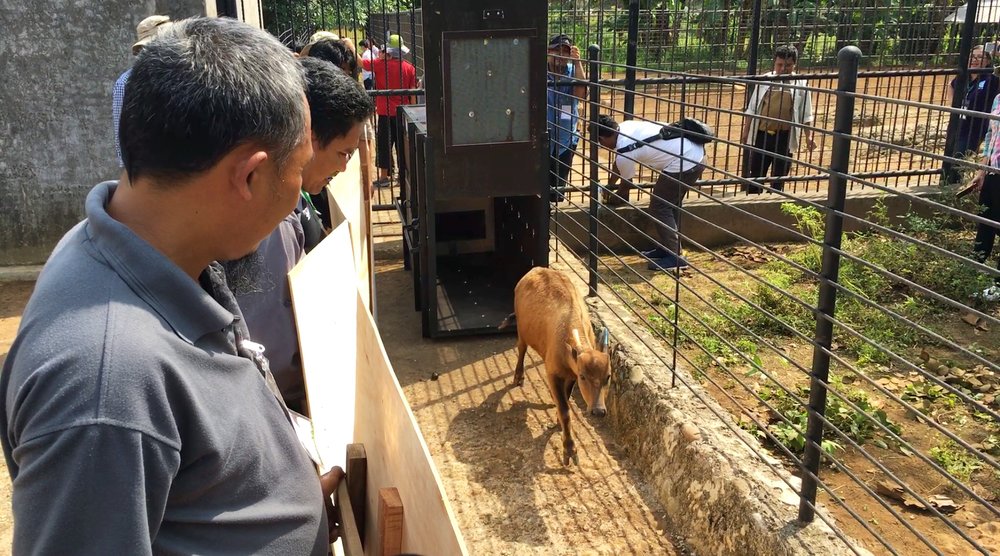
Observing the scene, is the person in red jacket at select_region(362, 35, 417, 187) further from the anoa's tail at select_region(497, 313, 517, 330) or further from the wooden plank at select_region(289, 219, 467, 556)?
the wooden plank at select_region(289, 219, 467, 556)

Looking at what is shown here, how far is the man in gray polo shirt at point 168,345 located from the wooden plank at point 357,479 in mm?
600

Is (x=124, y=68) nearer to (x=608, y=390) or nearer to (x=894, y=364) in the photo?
(x=608, y=390)

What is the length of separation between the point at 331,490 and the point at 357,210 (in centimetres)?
174

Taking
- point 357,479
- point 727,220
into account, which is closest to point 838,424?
point 357,479

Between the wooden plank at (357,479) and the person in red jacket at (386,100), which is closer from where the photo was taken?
the wooden plank at (357,479)

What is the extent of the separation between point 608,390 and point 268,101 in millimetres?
4001

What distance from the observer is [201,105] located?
1211 mm

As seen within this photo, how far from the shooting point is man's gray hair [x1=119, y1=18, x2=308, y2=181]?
1.20 metres

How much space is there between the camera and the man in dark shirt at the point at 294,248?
8.40ft

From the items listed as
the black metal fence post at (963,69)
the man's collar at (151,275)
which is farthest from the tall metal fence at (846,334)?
the man's collar at (151,275)

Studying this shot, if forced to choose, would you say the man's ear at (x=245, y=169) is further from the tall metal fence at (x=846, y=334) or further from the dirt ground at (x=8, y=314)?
Answer: the dirt ground at (x=8, y=314)

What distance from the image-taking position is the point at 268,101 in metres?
1.27

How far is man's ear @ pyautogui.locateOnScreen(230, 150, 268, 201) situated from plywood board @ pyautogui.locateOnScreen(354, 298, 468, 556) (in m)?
0.54

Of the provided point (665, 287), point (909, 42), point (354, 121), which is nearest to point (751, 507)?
point (354, 121)
